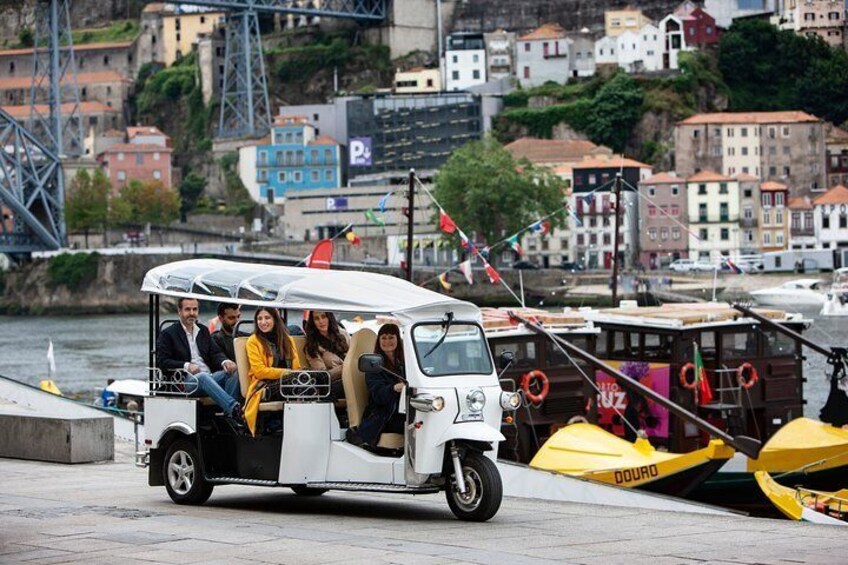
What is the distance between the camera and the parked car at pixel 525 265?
8532cm

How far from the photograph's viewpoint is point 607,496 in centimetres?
1507

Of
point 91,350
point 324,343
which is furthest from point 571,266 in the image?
point 324,343

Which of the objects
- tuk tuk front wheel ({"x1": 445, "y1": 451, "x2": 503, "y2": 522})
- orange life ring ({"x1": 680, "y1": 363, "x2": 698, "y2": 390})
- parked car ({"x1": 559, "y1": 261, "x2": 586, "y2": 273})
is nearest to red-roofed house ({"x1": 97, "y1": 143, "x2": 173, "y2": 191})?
parked car ({"x1": 559, "y1": 261, "x2": 586, "y2": 273})

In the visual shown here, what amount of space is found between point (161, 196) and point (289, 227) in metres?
6.61

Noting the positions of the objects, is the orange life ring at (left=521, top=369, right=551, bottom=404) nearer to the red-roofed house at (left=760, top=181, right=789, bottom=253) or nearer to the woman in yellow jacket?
the woman in yellow jacket

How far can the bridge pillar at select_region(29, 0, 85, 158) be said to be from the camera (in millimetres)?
102812

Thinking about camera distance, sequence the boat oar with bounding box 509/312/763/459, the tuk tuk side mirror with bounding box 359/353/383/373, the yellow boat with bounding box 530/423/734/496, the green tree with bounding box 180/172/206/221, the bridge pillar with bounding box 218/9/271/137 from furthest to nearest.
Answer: the green tree with bounding box 180/172/206/221, the bridge pillar with bounding box 218/9/271/137, the yellow boat with bounding box 530/423/734/496, the boat oar with bounding box 509/312/763/459, the tuk tuk side mirror with bounding box 359/353/383/373

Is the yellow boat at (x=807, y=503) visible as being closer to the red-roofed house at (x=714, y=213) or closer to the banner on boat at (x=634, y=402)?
the banner on boat at (x=634, y=402)

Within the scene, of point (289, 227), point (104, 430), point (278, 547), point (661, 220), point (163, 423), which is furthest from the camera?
point (289, 227)

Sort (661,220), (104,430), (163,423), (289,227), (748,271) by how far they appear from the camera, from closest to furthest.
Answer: (163,423) → (104,430) → (748,271) → (661,220) → (289,227)

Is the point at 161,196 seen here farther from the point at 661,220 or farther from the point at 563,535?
the point at 563,535

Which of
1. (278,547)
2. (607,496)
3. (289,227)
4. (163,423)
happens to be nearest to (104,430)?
(163,423)

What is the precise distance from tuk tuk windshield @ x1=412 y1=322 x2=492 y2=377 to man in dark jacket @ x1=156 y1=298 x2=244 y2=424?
1345mm

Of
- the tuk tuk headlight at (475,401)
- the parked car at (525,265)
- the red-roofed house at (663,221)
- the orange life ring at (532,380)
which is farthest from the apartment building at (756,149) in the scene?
the tuk tuk headlight at (475,401)
